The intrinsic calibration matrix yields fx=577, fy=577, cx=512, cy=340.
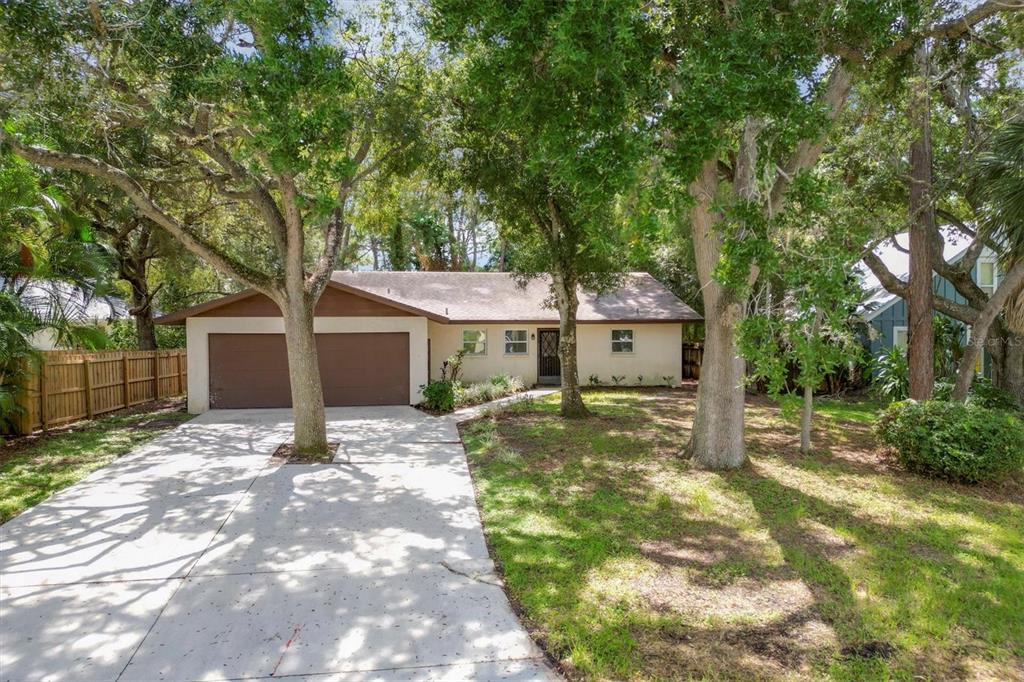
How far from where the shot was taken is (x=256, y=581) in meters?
4.68

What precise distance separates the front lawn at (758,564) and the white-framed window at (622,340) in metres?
10.1

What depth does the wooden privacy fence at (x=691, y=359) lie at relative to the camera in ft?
68.0

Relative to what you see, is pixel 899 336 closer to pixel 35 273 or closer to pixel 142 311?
pixel 35 273

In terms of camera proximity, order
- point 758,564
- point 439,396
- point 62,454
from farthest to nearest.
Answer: point 439,396 → point 62,454 → point 758,564

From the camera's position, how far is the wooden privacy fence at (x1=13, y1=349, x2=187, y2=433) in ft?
35.0

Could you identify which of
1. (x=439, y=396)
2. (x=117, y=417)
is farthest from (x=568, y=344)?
(x=117, y=417)

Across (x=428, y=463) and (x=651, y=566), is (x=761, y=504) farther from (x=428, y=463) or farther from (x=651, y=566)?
(x=428, y=463)

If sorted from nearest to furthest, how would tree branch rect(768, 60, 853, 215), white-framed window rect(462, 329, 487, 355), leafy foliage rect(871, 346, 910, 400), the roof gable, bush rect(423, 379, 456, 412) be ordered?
tree branch rect(768, 60, 853, 215) → leafy foliage rect(871, 346, 910, 400) → bush rect(423, 379, 456, 412) → the roof gable → white-framed window rect(462, 329, 487, 355)

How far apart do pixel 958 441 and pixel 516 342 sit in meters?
12.9

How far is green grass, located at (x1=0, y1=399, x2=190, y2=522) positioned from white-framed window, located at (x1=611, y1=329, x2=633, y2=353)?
12502mm

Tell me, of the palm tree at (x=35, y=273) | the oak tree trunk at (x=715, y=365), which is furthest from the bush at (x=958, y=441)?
the palm tree at (x=35, y=273)

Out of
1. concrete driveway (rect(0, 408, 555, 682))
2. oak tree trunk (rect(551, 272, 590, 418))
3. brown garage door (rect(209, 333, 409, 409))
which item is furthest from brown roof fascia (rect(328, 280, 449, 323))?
concrete driveway (rect(0, 408, 555, 682))

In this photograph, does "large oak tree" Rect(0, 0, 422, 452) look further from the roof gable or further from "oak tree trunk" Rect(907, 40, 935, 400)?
"oak tree trunk" Rect(907, 40, 935, 400)

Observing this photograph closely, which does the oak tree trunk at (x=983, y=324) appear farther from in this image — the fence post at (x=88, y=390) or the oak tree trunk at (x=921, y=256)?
the fence post at (x=88, y=390)
